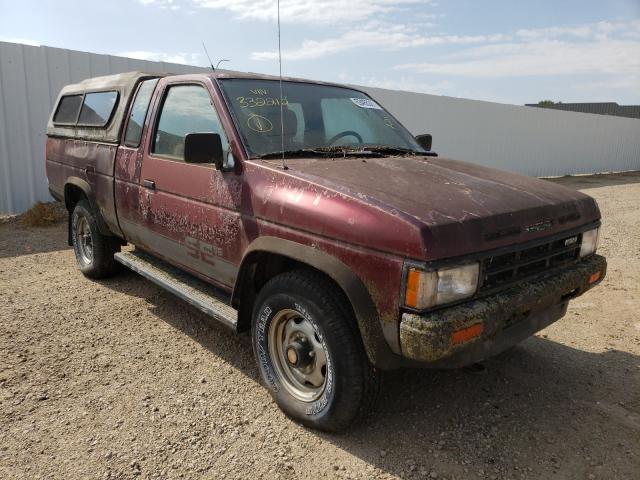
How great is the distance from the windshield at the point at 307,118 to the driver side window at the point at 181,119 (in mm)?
184

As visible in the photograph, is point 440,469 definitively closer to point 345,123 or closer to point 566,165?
point 345,123

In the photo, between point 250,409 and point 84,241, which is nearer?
point 250,409

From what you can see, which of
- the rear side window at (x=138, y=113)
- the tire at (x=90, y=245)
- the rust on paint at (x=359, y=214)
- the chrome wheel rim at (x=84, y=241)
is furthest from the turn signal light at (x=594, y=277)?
the chrome wheel rim at (x=84, y=241)

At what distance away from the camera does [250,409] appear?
2881mm

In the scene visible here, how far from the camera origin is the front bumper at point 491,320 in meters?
2.07

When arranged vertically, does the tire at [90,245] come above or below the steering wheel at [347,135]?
below

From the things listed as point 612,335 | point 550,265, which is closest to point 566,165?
point 612,335

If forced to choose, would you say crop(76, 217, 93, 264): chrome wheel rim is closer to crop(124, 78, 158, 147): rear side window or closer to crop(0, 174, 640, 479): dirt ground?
crop(0, 174, 640, 479): dirt ground

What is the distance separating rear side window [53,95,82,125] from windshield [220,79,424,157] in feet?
8.63

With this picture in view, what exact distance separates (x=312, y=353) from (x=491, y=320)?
976 mm

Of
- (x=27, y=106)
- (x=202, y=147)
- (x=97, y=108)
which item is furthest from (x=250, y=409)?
(x=27, y=106)

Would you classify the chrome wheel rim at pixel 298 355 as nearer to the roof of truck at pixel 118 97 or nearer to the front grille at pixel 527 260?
the front grille at pixel 527 260

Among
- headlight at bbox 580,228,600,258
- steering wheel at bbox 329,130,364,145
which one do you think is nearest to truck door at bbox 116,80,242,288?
steering wheel at bbox 329,130,364,145

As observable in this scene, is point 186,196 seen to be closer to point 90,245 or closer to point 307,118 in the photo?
point 307,118
